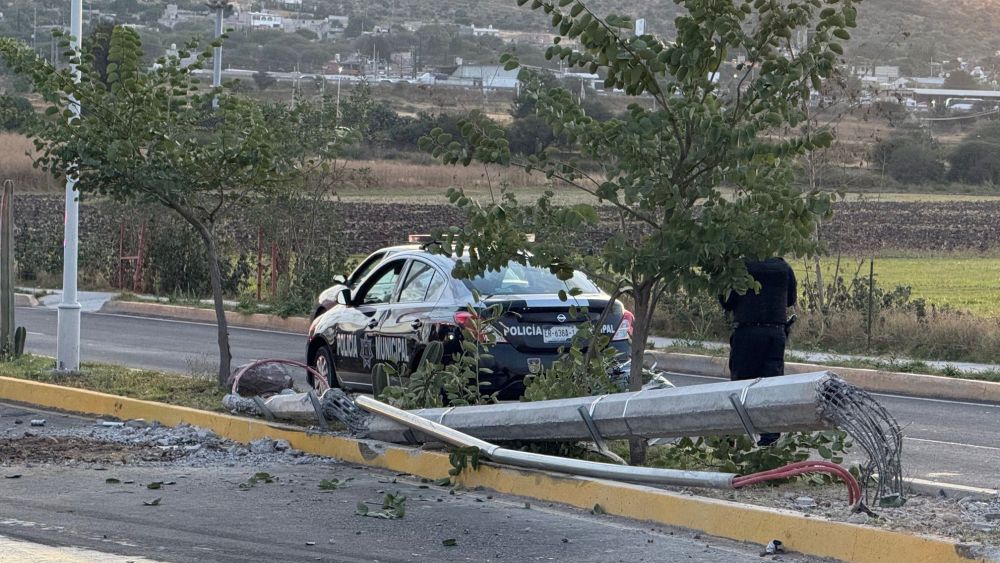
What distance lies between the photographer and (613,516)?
8648 millimetres

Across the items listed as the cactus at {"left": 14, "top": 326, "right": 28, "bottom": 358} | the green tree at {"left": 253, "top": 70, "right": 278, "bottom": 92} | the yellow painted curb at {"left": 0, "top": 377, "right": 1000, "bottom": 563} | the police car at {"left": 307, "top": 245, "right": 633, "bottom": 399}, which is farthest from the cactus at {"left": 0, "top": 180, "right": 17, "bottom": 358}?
the green tree at {"left": 253, "top": 70, "right": 278, "bottom": 92}

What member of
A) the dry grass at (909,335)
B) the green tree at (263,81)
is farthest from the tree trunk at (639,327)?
the green tree at (263,81)

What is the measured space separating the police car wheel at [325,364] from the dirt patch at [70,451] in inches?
111

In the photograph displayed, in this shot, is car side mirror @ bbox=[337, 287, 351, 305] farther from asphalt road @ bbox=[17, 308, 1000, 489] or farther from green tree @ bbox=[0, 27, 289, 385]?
asphalt road @ bbox=[17, 308, 1000, 489]

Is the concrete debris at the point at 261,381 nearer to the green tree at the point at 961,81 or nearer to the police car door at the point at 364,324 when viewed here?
the police car door at the point at 364,324

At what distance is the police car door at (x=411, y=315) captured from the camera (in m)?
12.3

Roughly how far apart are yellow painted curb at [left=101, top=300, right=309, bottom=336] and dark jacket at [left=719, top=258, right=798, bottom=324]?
13.0 meters

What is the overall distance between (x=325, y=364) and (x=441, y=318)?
7.60 feet

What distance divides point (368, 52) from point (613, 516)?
15970 centimetres

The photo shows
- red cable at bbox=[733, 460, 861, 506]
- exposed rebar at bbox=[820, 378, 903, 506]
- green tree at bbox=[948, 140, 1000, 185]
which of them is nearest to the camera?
exposed rebar at bbox=[820, 378, 903, 506]

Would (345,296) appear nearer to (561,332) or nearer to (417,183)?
(561,332)

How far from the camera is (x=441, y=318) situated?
1208cm

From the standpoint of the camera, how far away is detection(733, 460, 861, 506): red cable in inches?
317

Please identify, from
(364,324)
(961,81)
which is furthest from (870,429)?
(961,81)
